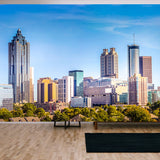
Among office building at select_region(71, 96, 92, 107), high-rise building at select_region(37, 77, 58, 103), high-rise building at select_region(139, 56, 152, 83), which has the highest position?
high-rise building at select_region(139, 56, 152, 83)

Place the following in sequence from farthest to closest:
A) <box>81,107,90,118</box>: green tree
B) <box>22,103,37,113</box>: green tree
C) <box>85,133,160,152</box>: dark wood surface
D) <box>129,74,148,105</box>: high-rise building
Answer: <box>22,103,37,113</box>: green tree, <box>81,107,90,118</box>: green tree, <box>129,74,148,105</box>: high-rise building, <box>85,133,160,152</box>: dark wood surface

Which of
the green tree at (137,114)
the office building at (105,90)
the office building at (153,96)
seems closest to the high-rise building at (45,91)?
the office building at (105,90)

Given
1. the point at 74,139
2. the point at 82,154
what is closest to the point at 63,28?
the point at 74,139

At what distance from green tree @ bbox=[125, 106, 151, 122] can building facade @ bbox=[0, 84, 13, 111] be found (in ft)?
10.9

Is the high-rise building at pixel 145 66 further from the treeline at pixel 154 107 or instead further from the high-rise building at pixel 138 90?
the treeline at pixel 154 107

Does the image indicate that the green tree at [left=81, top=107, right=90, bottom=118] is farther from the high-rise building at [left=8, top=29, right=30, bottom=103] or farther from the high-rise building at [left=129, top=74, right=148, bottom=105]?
the high-rise building at [left=8, top=29, right=30, bottom=103]

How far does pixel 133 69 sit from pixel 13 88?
3.47m

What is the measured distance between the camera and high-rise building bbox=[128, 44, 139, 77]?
21.9ft

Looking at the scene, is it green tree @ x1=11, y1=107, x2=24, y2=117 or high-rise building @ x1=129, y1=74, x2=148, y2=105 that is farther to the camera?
green tree @ x1=11, y1=107, x2=24, y2=117

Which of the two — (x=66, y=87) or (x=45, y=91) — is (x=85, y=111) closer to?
(x=66, y=87)

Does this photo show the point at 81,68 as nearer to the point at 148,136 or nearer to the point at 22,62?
the point at 22,62

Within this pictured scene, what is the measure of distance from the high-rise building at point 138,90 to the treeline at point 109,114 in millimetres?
177

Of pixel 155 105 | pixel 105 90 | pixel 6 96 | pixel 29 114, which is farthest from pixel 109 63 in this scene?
pixel 6 96

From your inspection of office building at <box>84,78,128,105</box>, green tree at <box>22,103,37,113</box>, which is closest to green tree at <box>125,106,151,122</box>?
office building at <box>84,78,128,105</box>
